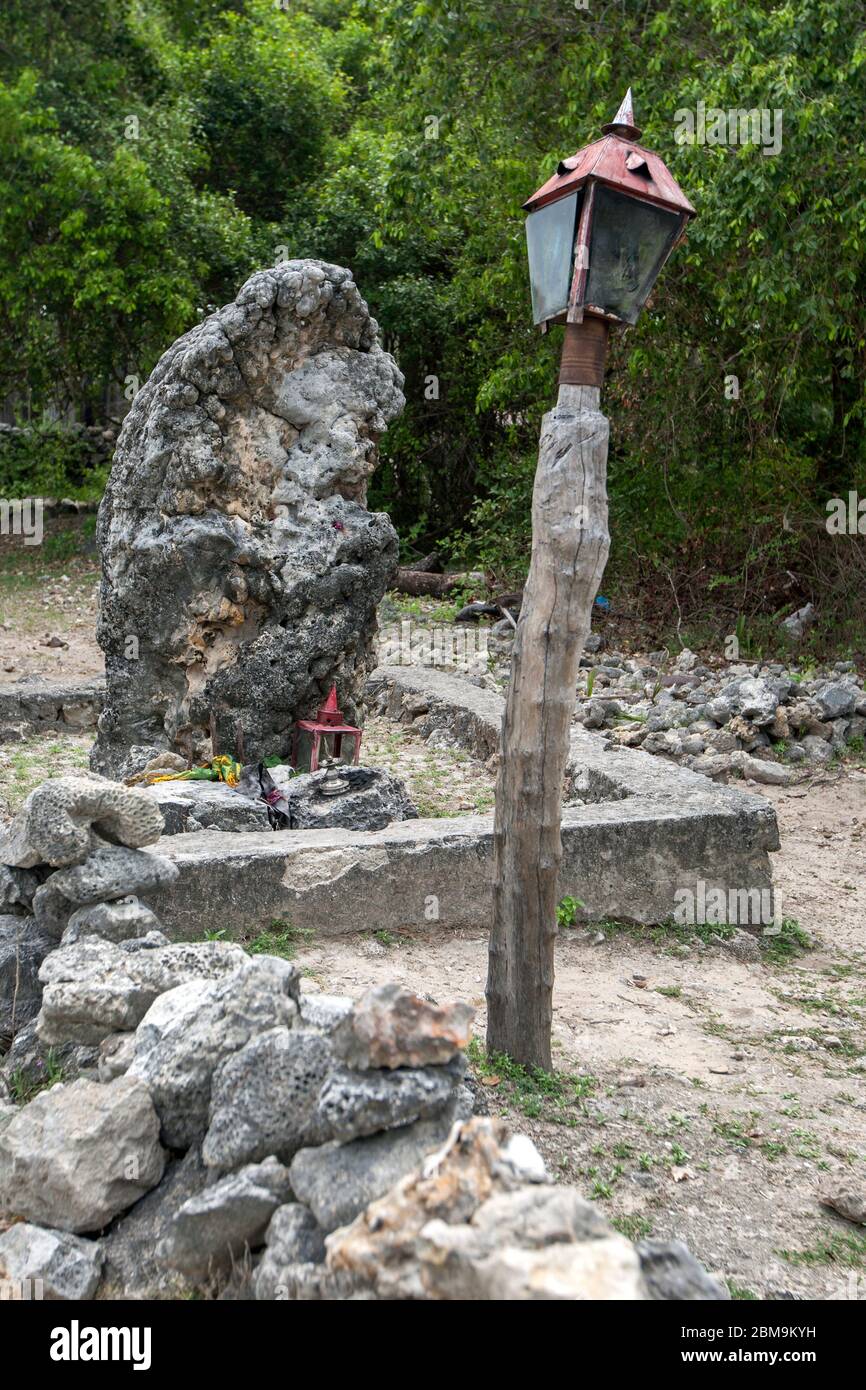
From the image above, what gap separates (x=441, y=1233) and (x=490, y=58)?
35.0ft

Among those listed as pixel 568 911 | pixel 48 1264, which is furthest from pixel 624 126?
pixel 48 1264

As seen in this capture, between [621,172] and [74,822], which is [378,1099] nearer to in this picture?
[74,822]

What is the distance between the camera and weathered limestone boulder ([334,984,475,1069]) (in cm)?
276

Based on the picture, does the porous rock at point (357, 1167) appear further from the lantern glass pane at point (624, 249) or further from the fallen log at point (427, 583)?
the fallen log at point (427, 583)

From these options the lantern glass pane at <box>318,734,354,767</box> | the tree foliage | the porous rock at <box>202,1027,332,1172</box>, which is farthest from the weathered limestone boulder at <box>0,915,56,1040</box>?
the tree foliage

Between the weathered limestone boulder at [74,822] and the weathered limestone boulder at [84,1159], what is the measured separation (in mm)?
1106

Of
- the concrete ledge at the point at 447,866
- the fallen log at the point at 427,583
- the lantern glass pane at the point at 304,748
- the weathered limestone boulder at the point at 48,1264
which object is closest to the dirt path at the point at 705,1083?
the concrete ledge at the point at 447,866

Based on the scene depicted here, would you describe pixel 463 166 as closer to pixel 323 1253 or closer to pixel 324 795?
pixel 324 795

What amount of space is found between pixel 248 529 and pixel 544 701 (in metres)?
3.41

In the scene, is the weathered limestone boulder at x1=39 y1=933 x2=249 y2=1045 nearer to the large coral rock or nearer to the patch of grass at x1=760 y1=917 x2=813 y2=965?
the patch of grass at x1=760 y1=917 x2=813 y2=965

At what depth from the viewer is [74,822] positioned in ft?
13.7

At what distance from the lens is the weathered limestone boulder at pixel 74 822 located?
4105 millimetres

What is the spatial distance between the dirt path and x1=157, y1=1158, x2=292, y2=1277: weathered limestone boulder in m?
1.01

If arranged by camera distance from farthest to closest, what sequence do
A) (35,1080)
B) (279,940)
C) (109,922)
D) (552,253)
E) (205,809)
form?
(205,809) → (279,940) → (109,922) → (35,1080) → (552,253)
